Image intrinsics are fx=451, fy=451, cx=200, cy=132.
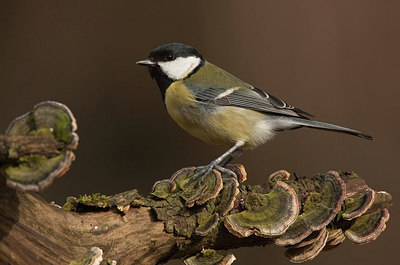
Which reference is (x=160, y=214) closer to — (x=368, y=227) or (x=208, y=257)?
(x=208, y=257)

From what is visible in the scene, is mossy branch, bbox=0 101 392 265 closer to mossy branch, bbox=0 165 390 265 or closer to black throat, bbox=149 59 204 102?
mossy branch, bbox=0 165 390 265

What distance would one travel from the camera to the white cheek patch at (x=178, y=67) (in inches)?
72.0

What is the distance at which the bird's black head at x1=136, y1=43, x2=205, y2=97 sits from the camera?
181 cm

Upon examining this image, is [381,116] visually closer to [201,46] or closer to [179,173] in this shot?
[201,46]

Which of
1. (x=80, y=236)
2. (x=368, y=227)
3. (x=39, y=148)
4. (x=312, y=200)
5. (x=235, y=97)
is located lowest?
(x=368, y=227)

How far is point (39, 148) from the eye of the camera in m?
0.79

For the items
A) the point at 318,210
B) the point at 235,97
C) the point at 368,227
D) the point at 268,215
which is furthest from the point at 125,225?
the point at 235,97

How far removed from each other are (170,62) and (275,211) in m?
0.88

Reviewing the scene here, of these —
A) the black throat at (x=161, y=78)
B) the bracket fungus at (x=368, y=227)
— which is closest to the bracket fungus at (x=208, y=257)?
the bracket fungus at (x=368, y=227)

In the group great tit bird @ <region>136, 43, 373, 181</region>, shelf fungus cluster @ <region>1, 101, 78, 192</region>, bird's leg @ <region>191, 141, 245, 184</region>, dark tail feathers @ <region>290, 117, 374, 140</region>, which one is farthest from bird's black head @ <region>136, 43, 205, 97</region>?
shelf fungus cluster @ <region>1, 101, 78, 192</region>

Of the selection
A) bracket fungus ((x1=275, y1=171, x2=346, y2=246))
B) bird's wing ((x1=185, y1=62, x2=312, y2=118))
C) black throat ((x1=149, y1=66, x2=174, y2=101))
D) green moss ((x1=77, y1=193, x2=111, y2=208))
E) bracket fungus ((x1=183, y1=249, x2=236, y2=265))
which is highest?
black throat ((x1=149, y1=66, x2=174, y2=101))

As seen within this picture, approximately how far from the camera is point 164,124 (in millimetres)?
2611

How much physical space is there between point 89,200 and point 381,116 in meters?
1.94

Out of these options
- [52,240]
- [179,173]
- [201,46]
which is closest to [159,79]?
[179,173]
